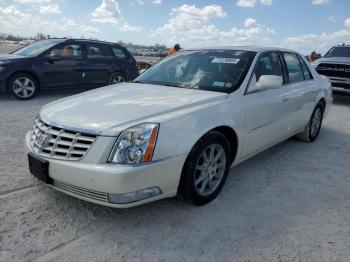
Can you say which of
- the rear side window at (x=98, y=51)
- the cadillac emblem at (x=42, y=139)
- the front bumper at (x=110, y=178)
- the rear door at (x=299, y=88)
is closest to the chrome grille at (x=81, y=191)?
the front bumper at (x=110, y=178)

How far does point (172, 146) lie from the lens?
2.82 metres

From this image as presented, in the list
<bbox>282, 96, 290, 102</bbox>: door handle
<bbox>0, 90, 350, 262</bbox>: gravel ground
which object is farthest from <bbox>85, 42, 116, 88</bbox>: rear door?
<bbox>282, 96, 290, 102</bbox>: door handle

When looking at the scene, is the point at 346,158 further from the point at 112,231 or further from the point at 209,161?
the point at 112,231

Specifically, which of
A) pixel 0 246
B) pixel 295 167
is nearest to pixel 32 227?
pixel 0 246

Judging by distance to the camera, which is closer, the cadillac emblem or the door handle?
the cadillac emblem

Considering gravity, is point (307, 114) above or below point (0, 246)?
above

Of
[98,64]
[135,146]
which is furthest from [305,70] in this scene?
[98,64]

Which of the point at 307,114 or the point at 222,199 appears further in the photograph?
the point at 307,114

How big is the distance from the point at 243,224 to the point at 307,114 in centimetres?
286

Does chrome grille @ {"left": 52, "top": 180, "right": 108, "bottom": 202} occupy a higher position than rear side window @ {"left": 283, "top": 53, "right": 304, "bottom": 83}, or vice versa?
rear side window @ {"left": 283, "top": 53, "right": 304, "bottom": 83}

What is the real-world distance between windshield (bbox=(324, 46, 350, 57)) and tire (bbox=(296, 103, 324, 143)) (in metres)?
6.16

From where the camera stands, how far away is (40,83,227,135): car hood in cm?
285

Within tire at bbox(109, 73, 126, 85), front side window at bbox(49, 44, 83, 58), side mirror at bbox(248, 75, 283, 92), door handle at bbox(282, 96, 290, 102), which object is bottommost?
tire at bbox(109, 73, 126, 85)

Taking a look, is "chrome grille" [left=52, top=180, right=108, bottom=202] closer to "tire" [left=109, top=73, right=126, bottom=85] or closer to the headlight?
the headlight
